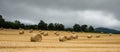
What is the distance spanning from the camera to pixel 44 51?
37.9 feet

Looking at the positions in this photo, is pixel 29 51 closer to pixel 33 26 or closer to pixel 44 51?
pixel 44 51

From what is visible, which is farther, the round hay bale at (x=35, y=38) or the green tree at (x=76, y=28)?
the green tree at (x=76, y=28)

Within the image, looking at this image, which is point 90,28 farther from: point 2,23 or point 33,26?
point 2,23

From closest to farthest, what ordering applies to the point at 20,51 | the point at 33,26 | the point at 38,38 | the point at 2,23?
the point at 20,51
the point at 38,38
the point at 2,23
the point at 33,26

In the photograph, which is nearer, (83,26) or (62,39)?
(62,39)

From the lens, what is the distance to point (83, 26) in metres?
99.5

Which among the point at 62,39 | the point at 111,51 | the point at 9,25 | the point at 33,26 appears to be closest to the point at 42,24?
the point at 33,26

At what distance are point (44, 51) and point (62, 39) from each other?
11.1 meters

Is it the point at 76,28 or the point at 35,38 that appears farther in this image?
the point at 76,28

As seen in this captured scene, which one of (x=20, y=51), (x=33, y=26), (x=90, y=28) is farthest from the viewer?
(x=90, y=28)

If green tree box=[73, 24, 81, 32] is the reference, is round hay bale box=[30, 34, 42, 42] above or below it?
below

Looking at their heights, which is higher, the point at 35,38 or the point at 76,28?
the point at 76,28

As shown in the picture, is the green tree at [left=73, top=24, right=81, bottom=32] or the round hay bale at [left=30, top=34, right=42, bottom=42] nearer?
the round hay bale at [left=30, top=34, right=42, bottom=42]

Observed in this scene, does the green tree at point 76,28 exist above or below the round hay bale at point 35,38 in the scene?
above
